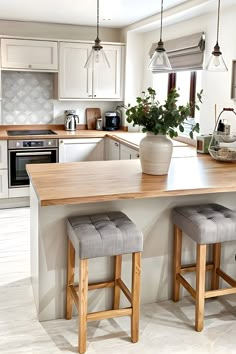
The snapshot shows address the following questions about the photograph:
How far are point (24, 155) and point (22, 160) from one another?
7cm

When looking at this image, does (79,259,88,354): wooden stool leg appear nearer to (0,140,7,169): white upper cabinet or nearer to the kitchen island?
the kitchen island

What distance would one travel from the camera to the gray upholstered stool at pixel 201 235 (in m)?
2.41

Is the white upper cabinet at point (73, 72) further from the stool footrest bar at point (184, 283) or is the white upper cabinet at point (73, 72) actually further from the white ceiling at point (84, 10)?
the stool footrest bar at point (184, 283)

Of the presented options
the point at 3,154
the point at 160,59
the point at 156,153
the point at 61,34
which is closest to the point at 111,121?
the point at 61,34

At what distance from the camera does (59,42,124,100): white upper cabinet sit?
17.3 ft

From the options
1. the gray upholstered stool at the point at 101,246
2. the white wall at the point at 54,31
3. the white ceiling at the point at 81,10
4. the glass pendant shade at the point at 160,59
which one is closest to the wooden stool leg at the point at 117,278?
the gray upholstered stool at the point at 101,246

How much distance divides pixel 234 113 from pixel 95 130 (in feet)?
7.92

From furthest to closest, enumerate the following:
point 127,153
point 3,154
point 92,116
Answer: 1. point 92,116
2. point 3,154
3. point 127,153

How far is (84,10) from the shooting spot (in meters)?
4.48

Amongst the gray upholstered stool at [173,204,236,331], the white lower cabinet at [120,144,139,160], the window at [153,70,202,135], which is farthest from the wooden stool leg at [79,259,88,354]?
the window at [153,70,202,135]

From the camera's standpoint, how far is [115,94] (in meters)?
5.62

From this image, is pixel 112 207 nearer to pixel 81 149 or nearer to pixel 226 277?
→ pixel 226 277

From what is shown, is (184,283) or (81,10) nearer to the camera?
(184,283)

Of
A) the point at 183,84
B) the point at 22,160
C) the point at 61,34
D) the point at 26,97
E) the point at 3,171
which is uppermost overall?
the point at 61,34
